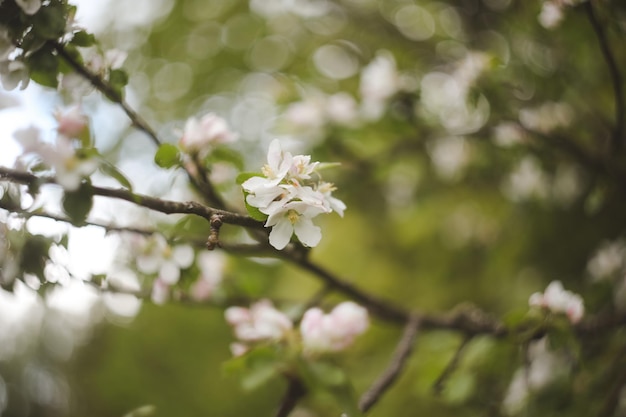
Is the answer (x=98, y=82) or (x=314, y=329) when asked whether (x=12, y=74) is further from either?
(x=314, y=329)

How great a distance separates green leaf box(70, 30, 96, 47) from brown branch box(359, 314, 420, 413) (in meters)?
0.93

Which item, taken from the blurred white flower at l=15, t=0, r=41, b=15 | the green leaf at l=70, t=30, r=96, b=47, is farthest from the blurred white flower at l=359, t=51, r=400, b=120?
the blurred white flower at l=15, t=0, r=41, b=15

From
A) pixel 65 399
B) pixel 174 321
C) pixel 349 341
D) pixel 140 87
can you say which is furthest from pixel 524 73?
pixel 65 399

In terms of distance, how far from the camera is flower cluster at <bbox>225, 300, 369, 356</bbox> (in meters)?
1.22

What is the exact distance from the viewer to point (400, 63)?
2289 millimetres

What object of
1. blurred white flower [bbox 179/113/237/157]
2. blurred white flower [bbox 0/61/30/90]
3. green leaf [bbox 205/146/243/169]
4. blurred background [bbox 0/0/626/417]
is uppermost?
blurred white flower [bbox 0/61/30/90]

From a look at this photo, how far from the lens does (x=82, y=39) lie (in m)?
1.02

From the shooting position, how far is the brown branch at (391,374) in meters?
1.28

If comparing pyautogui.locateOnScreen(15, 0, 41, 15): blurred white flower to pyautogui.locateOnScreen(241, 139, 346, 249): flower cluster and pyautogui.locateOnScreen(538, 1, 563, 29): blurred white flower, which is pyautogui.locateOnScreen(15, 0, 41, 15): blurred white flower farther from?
pyautogui.locateOnScreen(538, 1, 563, 29): blurred white flower

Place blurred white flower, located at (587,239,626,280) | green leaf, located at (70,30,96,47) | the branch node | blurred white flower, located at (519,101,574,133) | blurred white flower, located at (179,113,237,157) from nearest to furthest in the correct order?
1. the branch node
2. green leaf, located at (70,30,96,47)
3. blurred white flower, located at (179,113,237,157)
4. blurred white flower, located at (587,239,626,280)
5. blurred white flower, located at (519,101,574,133)

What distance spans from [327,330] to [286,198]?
47 centimetres

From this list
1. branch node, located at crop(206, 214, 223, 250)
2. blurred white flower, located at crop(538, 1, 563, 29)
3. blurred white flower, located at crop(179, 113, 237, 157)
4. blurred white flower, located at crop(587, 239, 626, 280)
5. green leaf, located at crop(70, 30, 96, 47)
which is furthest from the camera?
blurred white flower, located at crop(587, 239, 626, 280)

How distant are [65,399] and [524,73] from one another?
20.0 feet

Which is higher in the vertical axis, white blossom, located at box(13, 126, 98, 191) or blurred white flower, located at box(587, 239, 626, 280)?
white blossom, located at box(13, 126, 98, 191)
